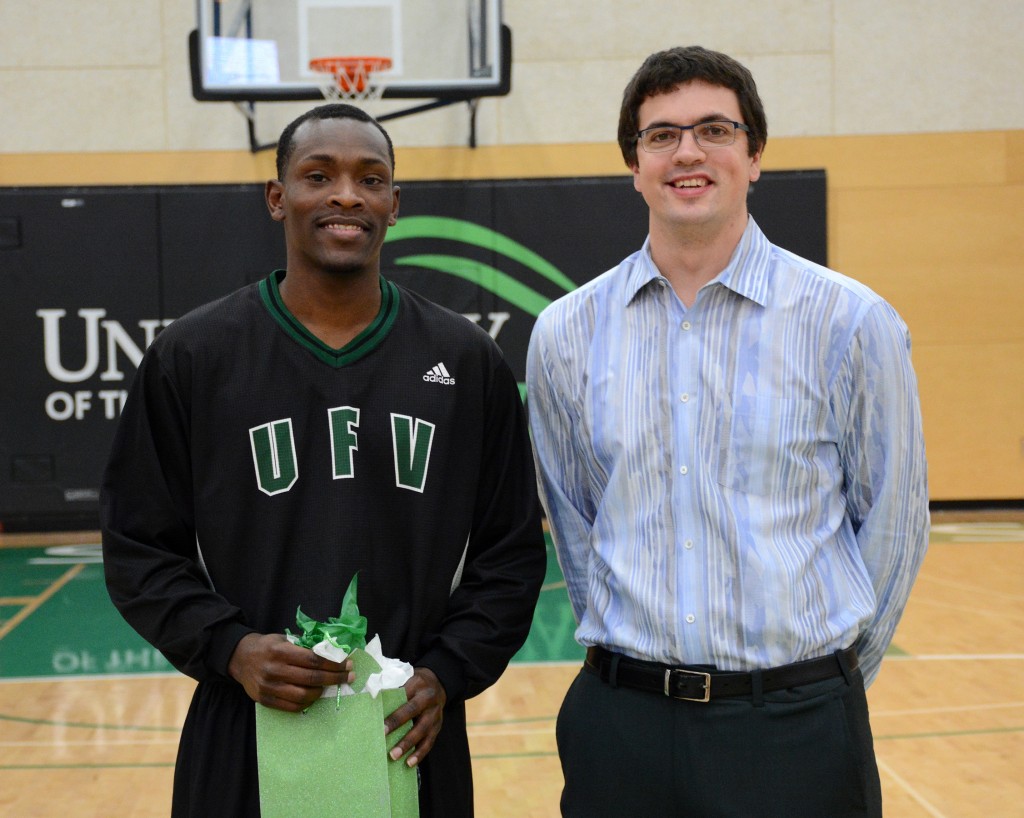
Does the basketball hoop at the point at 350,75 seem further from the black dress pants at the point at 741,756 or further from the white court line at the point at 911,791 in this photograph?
the black dress pants at the point at 741,756

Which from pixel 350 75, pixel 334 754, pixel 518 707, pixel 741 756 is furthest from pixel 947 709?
pixel 350 75

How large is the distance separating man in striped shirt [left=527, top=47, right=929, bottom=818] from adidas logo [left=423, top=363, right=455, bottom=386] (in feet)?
0.76

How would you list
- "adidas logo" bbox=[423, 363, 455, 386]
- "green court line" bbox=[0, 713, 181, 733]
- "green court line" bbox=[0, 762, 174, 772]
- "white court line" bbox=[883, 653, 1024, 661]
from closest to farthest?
"adidas logo" bbox=[423, 363, 455, 386] → "green court line" bbox=[0, 762, 174, 772] → "green court line" bbox=[0, 713, 181, 733] → "white court line" bbox=[883, 653, 1024, 661]

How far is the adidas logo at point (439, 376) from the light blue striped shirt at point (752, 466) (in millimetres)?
228

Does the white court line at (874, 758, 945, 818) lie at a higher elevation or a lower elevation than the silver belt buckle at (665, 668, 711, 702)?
lower

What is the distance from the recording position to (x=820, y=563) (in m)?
1.91

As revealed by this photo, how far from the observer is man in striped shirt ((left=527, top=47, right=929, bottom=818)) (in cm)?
186

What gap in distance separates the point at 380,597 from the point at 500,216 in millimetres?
7086

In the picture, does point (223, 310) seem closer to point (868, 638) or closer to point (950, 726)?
point (868, 638)

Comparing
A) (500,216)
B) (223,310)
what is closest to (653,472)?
(223,310)

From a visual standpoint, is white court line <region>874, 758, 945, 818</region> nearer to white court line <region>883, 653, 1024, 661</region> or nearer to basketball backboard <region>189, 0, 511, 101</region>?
white court line <region>883, 653, 1024, 661</region>

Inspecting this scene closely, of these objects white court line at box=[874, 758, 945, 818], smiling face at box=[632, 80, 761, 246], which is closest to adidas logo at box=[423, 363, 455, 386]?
smiling face at box=[632, 80, 761, 246]

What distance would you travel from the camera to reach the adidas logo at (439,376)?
6.49 feet

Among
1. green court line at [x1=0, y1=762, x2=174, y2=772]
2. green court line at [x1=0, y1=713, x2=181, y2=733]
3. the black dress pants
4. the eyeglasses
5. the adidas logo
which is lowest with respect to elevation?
green court line at [x1=0, y1=713, x2=181, y2=733]
